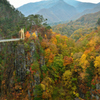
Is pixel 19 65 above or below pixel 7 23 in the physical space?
below

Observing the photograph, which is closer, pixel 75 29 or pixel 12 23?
pixel 12 23

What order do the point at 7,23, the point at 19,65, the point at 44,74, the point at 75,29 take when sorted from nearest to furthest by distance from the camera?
the point at 19,65 → the point at 44,74 → the point at 7,23 → the point at 75,29

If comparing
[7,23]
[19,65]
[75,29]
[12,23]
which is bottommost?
[19,65]

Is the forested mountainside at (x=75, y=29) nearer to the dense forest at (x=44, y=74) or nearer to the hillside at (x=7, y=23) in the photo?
the hillside at (x=7, y=23)

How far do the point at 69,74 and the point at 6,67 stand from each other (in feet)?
49.5

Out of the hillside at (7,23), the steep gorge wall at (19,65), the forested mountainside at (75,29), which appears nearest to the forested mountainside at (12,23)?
the hillside at (7,23)

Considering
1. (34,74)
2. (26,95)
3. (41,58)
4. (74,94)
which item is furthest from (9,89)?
(74,94)

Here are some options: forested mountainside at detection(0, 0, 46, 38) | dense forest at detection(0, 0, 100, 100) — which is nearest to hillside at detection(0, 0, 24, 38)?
forested mountainside at detection(0, 0, 46, 38)

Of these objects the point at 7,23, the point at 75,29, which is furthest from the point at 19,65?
the point at 75,29

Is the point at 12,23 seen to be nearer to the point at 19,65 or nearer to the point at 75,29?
the point at 19,65

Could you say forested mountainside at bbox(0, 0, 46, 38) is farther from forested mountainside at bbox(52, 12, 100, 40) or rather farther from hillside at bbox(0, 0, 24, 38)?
forested mountainside at bbox(52, 12, 100, 40)

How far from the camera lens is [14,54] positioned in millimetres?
19891

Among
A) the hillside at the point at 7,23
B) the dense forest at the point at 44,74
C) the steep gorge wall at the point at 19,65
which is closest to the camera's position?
the dense forest at the point at 44,74

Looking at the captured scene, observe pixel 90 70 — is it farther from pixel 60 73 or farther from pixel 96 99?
pixel 60 73
